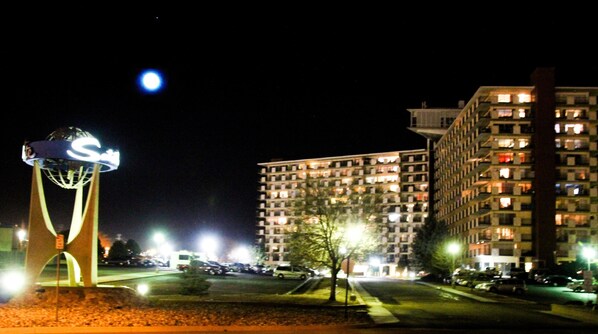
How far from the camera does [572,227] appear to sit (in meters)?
104

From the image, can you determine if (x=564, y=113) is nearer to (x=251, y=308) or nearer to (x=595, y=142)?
(x=595, y=142)

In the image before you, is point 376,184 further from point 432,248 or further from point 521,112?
point 521,112

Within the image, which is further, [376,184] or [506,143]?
[376,184]

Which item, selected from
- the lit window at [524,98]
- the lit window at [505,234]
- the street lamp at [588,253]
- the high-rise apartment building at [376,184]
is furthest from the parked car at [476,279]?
the high-rise apartment building at [376,184]

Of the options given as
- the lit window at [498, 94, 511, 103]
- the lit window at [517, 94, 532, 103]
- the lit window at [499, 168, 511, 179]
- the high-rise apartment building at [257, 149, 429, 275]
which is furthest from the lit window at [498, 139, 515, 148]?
the high-rise apartment building at [257, 149, 429, 275]

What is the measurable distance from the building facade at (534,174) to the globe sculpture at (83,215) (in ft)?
269

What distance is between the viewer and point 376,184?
151 meters

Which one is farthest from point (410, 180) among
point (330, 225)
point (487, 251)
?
point (330, 225)

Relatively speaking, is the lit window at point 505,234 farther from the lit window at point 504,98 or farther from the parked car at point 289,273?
the parked car at point 289,273

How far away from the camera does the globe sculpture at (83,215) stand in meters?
29.9

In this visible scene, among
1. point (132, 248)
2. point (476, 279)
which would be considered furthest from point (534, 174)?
point (132, 248)

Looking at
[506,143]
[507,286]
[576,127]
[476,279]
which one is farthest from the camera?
[506,143]

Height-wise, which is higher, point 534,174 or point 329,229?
point 534,174

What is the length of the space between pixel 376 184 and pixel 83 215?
404ft
